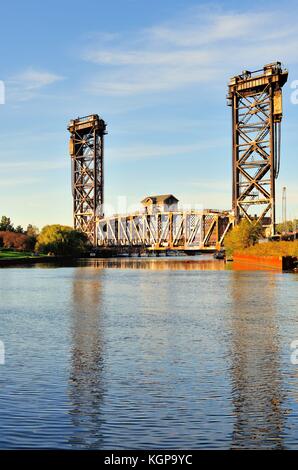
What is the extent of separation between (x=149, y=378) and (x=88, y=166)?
18135 centimetres

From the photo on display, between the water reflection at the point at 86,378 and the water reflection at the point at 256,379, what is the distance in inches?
114

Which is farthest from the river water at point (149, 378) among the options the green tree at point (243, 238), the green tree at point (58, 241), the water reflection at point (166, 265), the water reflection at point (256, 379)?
the green tree at point (58, 241)

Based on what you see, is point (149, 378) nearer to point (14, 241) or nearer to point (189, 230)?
point (14, 241)

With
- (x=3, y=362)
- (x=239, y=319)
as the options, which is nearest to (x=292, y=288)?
(x=239, y=319)

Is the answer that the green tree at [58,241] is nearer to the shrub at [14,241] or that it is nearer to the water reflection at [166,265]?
the water reflection at [166,265]

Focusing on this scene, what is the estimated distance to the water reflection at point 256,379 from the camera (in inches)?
503

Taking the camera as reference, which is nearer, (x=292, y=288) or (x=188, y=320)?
(x=188, y=320)

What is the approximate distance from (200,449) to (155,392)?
13.9 feet

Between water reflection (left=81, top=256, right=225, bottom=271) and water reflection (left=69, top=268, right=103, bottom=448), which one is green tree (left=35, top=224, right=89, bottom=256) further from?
water reflection (left=69, top=268, right=103, bottom=448)

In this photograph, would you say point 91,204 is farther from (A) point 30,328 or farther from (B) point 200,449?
(B) point 200,449

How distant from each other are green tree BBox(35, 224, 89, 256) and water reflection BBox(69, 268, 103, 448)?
353 ft

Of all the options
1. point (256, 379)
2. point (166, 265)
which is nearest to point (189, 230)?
point (166, 265)

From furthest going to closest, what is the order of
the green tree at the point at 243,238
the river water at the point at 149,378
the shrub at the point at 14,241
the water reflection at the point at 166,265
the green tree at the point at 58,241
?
the shrub at the point at 14,241 < the green tree at the point at 58,241 < the green tree at the point at 243,238 < the water reflection at the point at 166,265 < the river water at the point at 149,378

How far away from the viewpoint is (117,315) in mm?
32562
